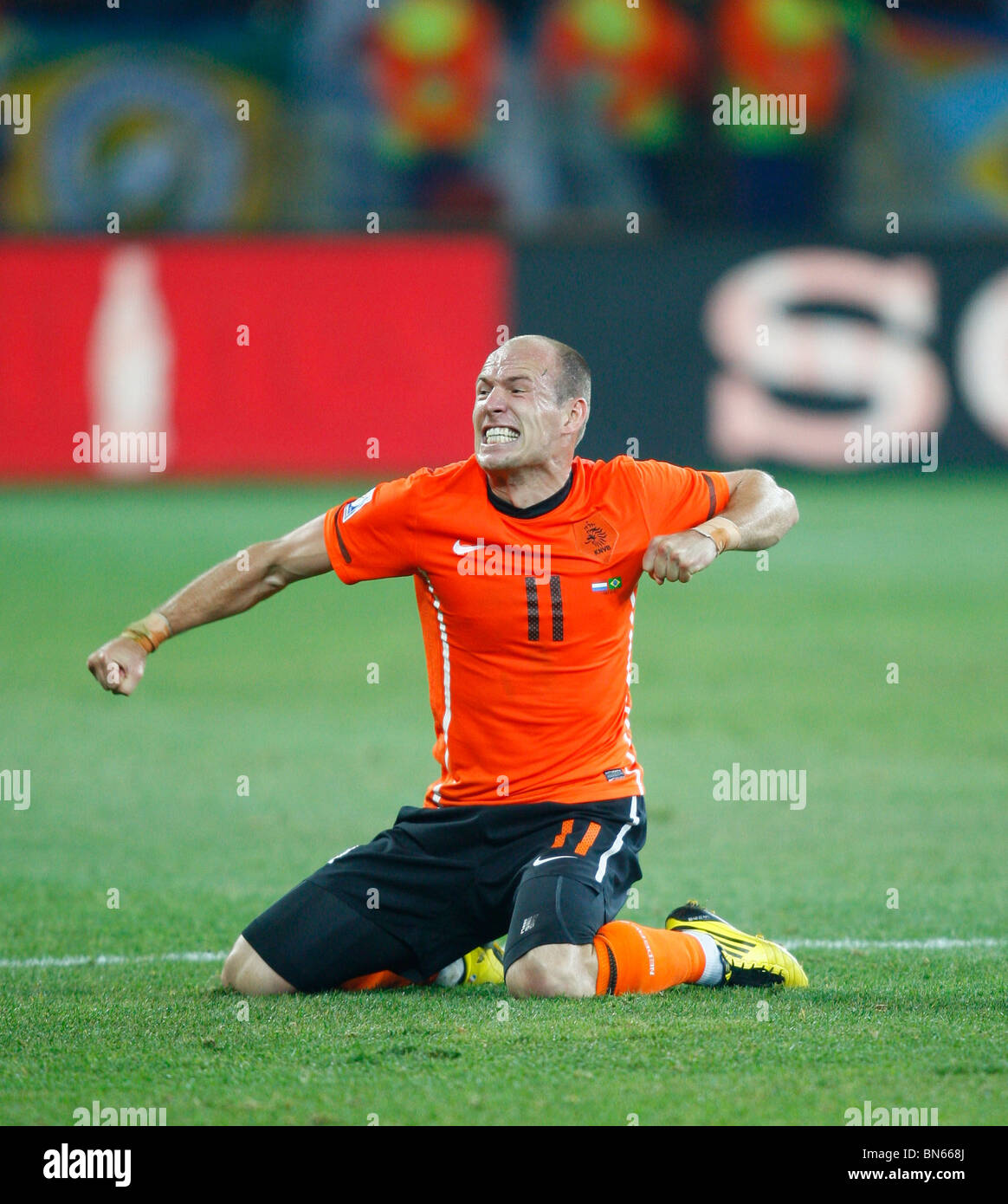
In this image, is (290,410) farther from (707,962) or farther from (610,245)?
(707,962)

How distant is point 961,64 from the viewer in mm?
26797

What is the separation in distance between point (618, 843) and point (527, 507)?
39.5 inches

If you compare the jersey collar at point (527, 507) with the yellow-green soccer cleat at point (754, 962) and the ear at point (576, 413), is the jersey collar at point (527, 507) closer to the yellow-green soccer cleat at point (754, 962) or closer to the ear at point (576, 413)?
the ear at point (576, 413)

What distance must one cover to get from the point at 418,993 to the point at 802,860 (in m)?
2.31

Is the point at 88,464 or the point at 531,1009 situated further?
the point at 88,464

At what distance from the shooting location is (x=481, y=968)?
548 cm

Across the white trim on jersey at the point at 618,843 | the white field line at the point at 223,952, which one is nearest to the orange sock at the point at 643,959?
the white trim on jersey at the point at 618,843

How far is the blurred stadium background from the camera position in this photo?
211 inches

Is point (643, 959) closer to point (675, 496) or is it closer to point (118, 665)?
point (675, 496)

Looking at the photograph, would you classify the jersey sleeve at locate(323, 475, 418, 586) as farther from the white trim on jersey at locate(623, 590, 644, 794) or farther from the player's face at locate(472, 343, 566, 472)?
the white trim on jersey at locate(623, 590, 644, 794)

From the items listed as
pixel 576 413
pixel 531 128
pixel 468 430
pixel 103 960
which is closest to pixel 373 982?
pixel 103 960

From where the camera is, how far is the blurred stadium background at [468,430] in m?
5.35

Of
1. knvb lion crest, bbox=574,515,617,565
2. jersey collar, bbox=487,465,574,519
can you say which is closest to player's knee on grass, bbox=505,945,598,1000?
knvb lion crest, bbox=574,515,617,565
